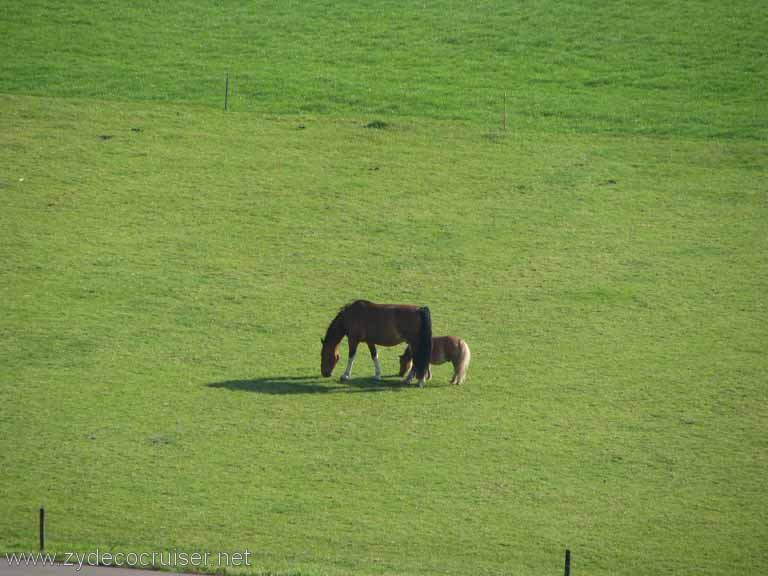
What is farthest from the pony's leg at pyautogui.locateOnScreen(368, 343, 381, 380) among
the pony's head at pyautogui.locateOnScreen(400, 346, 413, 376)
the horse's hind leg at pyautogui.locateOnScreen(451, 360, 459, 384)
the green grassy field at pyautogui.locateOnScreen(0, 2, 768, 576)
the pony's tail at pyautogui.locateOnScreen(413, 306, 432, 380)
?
the horse's hind leg at pyautogui.locateOnScreen(451, 360, 459, 384)

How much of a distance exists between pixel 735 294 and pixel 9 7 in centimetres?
3486

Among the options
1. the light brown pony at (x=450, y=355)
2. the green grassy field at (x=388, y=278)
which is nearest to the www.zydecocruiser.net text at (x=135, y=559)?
the green grassy field at (x=388, y=278)

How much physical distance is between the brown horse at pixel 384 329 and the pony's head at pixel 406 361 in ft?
0.92

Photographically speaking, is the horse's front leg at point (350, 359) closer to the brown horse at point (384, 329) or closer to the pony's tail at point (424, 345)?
the brown horse at point (384, 329)

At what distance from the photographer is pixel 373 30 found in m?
51.0

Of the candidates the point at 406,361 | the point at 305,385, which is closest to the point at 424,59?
the point at 406,361

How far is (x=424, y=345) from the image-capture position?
75.2ft

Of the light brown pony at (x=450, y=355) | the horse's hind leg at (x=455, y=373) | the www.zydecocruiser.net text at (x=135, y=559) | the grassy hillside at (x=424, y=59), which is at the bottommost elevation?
the www.zydecocruiser.net text at (x=135, y=559)

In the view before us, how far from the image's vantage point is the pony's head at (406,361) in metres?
23.8

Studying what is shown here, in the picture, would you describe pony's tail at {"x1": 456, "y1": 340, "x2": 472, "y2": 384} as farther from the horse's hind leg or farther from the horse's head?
the horse's head

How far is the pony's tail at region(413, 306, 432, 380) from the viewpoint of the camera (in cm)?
2283

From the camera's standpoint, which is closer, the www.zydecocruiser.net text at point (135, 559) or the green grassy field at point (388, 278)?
the www.zydecocruiser.net text at point (135, 559)

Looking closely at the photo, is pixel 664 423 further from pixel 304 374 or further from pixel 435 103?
pixel 435 103

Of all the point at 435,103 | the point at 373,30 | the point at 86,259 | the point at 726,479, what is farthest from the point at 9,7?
the point at 726,479
